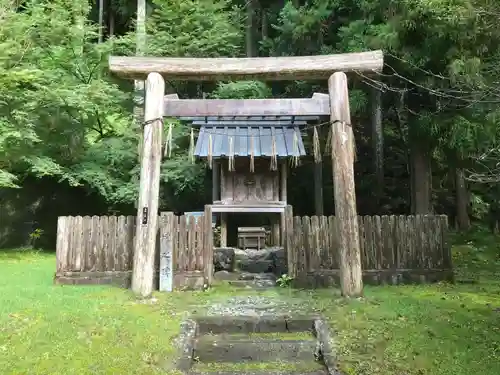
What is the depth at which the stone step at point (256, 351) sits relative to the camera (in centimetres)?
593

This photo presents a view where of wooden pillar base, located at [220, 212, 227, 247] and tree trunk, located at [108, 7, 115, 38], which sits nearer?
wooden pillar base, located at [220, 212, 227, 247]

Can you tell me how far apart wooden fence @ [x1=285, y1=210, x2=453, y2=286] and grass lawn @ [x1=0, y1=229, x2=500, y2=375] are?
445mm

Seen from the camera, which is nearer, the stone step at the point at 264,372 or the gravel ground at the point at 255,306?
the stone step at the point at 264,372

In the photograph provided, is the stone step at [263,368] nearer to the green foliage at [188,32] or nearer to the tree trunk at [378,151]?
the tree trunk at [378,151]

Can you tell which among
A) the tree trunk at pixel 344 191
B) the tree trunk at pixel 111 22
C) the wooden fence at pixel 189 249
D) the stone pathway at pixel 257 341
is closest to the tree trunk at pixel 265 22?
the tree trunk at pixel 111 22

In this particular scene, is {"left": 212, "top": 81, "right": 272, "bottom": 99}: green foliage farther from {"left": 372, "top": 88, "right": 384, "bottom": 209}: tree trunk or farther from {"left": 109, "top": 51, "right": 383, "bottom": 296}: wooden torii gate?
{"left": 109, "top": 51, "right": 383, "bottom": 296}: wooden torii gate

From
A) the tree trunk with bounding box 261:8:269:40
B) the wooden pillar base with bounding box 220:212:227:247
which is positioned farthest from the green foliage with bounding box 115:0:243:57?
the wooden pillar base with bounding box 220:212:227:247

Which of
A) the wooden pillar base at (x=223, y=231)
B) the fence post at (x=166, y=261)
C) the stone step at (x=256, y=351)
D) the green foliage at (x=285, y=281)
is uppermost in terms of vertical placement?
the wooden pillar base at (x=223, y=231)

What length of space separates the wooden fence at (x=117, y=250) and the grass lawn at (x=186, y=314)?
0.43 meters

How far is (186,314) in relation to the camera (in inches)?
288

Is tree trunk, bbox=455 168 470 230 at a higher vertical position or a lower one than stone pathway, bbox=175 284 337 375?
higher

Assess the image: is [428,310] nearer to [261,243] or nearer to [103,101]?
[261,243]

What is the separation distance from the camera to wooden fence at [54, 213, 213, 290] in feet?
31.1

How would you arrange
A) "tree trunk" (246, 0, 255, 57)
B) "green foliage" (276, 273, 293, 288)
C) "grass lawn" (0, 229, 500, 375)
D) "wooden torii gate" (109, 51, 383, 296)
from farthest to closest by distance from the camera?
"tree trunk" (246, 0, 255, 57)
"green foliage" (276, 273, 293, 288)
"wooden torii gate" (109, 51, 383, 296)
"grass lawn" (0, 229, 500, 375)
